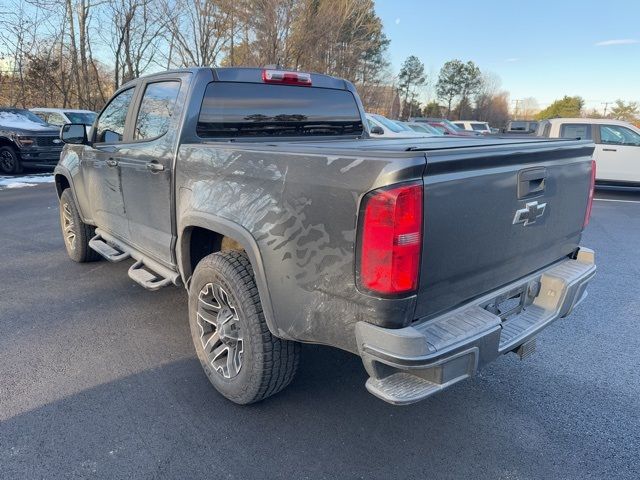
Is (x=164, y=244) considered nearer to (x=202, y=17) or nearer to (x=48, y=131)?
(x=48, y=131)

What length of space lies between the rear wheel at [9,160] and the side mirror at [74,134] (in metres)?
9.44

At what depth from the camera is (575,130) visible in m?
11.7

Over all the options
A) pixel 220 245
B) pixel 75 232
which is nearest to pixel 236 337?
pixel 220 245

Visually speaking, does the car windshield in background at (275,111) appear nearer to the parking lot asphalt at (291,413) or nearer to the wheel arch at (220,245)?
the wheel arch at (220,245)

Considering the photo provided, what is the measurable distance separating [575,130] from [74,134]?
11.6 m

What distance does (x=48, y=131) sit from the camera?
39.3 ft

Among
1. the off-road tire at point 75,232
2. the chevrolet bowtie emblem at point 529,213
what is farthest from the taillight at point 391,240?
the off-road tire at point 75,232

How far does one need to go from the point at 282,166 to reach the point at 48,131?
12.2 meters

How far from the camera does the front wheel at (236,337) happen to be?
2492 millimetres

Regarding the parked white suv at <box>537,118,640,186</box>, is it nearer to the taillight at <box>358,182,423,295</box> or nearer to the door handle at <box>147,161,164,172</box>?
the door handle at <box>147,161,164,172</box>

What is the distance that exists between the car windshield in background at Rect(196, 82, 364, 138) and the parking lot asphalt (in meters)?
1.68

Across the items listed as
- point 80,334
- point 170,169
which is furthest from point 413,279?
point 80,334

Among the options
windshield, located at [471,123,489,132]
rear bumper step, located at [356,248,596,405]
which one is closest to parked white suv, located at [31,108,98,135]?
rear bumper step, located at [356,248,596,405]

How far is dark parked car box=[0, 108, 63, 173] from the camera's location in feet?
38.4
